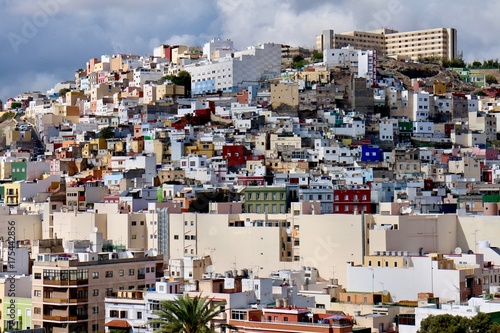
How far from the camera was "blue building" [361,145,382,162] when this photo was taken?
51969 mm

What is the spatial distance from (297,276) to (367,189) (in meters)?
10.9

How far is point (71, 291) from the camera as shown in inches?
1060

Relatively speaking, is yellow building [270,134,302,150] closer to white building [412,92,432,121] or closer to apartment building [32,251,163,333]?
white building [412,92,432,121]

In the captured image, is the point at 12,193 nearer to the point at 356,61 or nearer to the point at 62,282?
the point at 62,282

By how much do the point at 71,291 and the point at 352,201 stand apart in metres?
16.1

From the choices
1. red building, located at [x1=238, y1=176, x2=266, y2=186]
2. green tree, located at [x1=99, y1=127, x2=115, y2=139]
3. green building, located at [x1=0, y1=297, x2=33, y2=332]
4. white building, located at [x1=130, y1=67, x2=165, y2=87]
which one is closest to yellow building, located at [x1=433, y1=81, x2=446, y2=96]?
white building, located at [x1=130, y1=67, x2=165, y2=87]

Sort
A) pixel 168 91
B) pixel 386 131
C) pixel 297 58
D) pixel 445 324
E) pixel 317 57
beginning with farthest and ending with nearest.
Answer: pixel 297 58 < pixel 317 57 < pixel 168 91 < pixel 386 131 < pixel 445 324

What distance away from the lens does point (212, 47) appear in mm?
74625

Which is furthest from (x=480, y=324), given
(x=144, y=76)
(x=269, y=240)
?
(x=144, y=76)

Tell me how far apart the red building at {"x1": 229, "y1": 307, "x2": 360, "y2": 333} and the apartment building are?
4.65 meters

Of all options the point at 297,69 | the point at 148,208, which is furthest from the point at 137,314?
the point at 297,69

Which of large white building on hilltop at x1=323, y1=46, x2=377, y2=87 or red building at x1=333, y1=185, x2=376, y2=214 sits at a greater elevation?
large white building on hilltop at x1=323, y1=46, x2=377, y2=87

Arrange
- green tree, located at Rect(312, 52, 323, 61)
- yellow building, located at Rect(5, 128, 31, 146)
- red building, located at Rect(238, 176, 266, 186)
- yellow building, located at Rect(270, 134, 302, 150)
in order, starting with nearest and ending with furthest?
red building, located at Rect(238, 176, 266, 186) < yellow building, located at Rect(270, 134, 302, 150) < yellow building, located at Rect(5, 128, 31, 146) < green tree, located at Rect(312, 52, 323, 61)

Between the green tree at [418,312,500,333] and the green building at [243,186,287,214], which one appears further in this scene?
the green building at [243,186,287,214]
